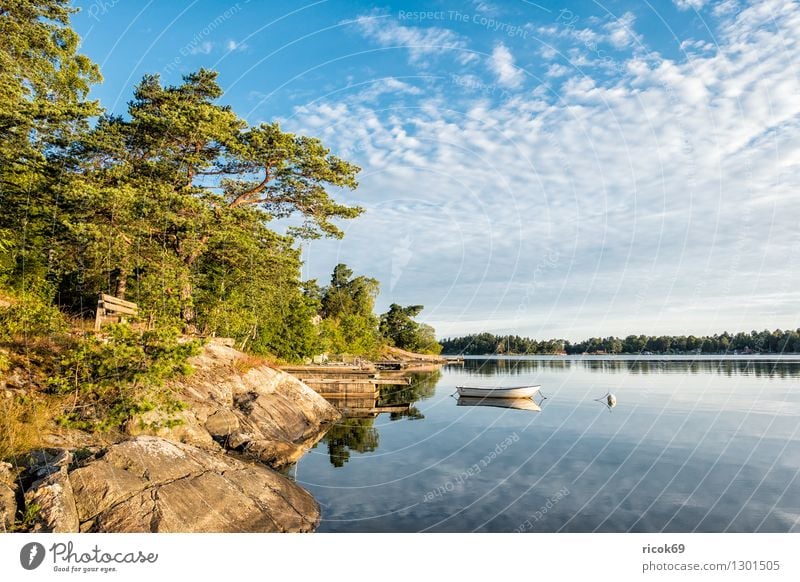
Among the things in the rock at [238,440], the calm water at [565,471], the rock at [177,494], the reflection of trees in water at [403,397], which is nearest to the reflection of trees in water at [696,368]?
the reflection of trees in water at [403,397]

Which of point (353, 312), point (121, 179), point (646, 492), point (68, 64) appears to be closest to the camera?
point (646, 492)

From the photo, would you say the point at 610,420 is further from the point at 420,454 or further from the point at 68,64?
the point at 68,64

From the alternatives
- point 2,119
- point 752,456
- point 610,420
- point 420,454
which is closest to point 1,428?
point 2,119

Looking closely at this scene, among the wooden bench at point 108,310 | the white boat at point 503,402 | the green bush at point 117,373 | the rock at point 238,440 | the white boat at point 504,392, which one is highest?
the wooden bench at point 108,310

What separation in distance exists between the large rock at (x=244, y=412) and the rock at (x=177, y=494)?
228cm

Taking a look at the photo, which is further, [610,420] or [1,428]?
[610,420]

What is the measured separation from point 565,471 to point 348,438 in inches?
457

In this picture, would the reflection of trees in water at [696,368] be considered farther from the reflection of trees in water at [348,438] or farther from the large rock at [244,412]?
the large rock at [244,412]

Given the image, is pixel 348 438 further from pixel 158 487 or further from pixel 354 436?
pixel 158 487

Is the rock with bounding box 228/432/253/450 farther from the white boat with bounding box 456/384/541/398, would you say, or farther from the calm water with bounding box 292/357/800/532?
the white boat with bounding box 456/384/541/398

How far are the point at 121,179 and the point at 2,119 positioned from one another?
5.48 metres

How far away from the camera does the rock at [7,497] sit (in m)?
7.77

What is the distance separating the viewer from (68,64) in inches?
1224
